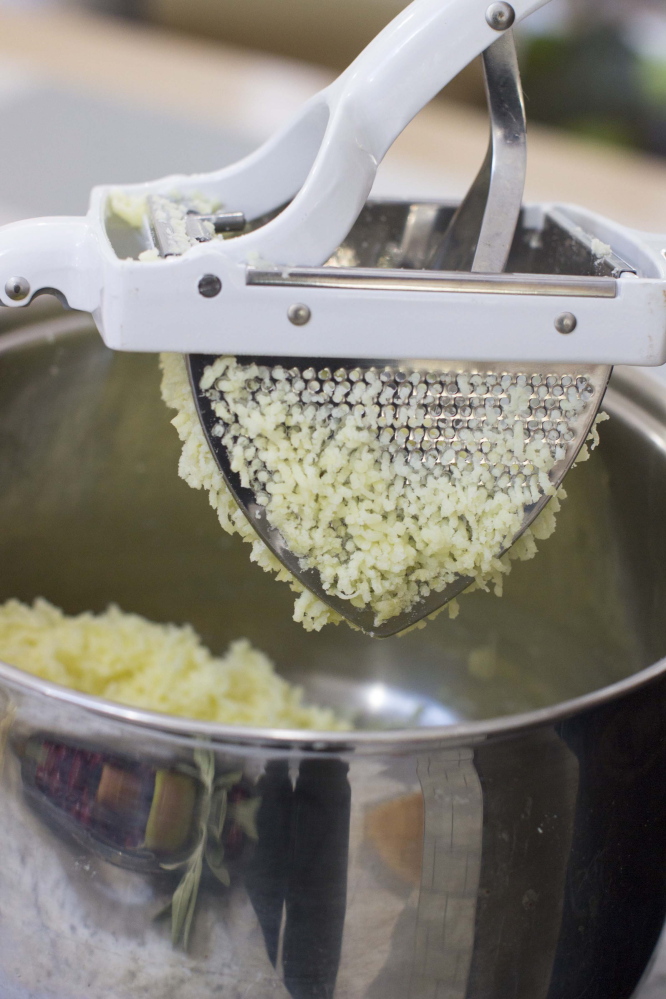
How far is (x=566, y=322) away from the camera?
436 millimetres

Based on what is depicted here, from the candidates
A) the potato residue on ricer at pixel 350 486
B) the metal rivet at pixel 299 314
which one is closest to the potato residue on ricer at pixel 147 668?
the potato residue on ricer at pixel 350 486

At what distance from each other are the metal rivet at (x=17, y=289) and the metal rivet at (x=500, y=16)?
0.25 meters

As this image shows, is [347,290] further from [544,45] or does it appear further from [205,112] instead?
[544,45]

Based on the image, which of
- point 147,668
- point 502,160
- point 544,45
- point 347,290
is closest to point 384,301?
point 347,290

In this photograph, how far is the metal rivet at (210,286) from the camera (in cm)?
41

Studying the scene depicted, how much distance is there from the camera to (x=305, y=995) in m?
0.39

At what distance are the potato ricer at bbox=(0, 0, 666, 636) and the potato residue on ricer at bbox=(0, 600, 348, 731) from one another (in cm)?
26

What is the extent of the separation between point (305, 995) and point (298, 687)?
0.45m

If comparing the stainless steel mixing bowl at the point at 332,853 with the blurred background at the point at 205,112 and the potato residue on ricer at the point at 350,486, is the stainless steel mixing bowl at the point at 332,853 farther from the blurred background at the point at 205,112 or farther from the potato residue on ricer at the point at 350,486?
the blurred background at the point at 205,112

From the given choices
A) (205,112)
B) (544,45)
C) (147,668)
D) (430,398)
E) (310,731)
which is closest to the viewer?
(310,731)

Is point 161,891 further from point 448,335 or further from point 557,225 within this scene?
point 557,225

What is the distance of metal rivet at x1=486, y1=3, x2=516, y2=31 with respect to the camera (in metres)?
0.44

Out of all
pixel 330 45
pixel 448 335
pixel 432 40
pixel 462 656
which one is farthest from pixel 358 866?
pixel 330 45

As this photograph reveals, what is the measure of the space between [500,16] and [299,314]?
168 millimetres
